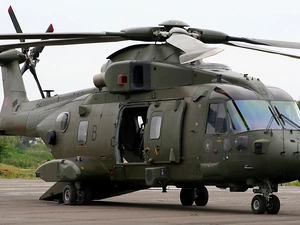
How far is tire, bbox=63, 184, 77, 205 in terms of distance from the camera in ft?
67.2

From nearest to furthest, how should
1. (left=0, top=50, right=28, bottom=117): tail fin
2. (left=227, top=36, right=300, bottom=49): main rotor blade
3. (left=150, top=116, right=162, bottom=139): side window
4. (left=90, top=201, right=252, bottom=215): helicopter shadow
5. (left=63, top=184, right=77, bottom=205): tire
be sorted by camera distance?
(left=227, top=36, right=300, bottom=49): main rotor blade → (left=90, top=201, right=252, bottom=215): helicopter shadow → (left=150, top=116, right=162, bottom=139): side window → (left=63, top=184, right=77, bottom=205): tire → (left=0, top=50, right=28, bottom=117): tail fin

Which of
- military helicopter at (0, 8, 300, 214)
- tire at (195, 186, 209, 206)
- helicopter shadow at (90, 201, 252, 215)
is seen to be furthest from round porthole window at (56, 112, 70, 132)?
tire at (195, 186, 209, 206)

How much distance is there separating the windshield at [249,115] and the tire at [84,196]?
5.41 m

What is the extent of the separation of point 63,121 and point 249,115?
261 inches

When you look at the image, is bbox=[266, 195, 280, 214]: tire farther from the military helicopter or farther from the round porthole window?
the round porthole window

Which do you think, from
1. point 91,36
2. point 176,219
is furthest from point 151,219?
point 91,36

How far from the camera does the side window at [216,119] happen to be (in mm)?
17344

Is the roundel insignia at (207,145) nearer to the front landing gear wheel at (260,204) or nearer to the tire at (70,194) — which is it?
the front landing gear wheel at (260,204)

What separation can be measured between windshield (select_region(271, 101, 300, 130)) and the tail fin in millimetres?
10453

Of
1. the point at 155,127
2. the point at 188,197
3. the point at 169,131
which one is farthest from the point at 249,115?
the point at 188,197

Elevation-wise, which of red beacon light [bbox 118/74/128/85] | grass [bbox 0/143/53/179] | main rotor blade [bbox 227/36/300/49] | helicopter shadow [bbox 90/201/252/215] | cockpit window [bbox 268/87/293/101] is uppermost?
main rotor blade [bbox 227/36/300/49]

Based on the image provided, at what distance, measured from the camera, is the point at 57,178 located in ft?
68.1

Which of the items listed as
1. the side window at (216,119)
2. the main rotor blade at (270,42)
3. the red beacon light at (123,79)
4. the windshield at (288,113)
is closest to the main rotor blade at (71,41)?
the red beacon light at (123,79)

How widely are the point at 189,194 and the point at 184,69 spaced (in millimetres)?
3955
